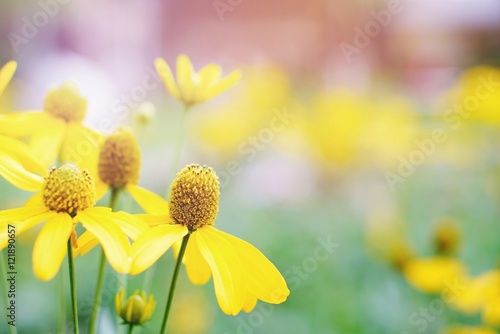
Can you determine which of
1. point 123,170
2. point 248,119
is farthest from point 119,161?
point 248,119

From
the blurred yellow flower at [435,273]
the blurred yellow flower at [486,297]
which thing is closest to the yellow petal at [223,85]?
the blurred yellow flower at [486,297]

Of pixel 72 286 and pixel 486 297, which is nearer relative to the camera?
pixel 72 286

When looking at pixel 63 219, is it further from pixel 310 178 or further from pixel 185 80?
pixel 310 178

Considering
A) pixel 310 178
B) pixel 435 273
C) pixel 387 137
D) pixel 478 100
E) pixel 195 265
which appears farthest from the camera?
pixel 310 178

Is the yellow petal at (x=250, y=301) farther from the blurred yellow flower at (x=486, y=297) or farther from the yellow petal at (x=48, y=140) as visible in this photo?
the blurred yellow flower at (x=486, y=297)

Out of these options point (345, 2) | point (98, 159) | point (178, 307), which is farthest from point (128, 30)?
point (98, 159)

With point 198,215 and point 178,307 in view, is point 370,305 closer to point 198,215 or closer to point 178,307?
point 178,307
